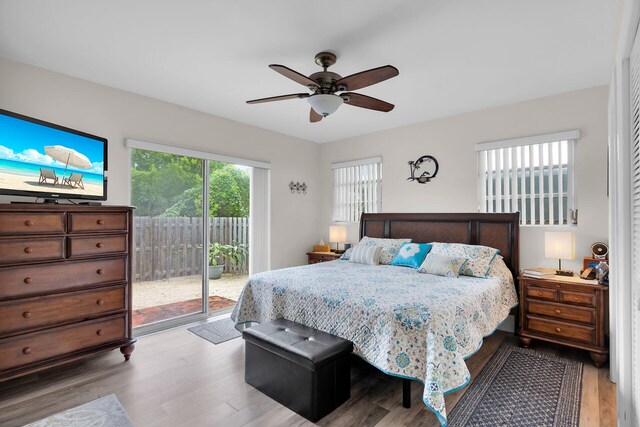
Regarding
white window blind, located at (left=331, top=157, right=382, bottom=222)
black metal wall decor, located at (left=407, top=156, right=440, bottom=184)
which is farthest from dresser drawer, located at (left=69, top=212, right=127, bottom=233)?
black metal wall decor, located at (left=407, top=156, right=440, bottom=184)

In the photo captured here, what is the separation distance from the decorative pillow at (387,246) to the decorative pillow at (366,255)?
0.09 meters

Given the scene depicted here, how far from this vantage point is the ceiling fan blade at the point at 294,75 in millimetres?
2223

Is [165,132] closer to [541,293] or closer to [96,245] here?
[96,245]

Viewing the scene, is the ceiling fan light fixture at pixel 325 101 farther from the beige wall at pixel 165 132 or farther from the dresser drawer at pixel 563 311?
the dresser drawer at pixel 563 311

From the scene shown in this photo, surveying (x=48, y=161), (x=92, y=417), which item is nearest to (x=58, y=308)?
(x=92, y=417)

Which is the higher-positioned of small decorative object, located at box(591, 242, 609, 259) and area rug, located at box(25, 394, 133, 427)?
small decorative object, located at box(591, 242, 609, 259)

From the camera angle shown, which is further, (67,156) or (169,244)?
(169,244)

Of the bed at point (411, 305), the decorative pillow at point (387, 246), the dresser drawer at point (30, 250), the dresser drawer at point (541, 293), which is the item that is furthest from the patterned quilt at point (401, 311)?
the dresser drawer at point (30, 250)

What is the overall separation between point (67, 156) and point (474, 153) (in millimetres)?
4470

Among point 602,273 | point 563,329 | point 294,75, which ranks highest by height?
point 294,75

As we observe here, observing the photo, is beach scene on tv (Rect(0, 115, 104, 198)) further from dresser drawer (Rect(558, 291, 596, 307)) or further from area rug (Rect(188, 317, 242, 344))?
dresser drawer (Rect(558, 291, 596, 307))

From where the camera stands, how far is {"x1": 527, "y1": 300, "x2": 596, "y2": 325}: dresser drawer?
116 inches

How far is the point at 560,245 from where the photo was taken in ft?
10.6

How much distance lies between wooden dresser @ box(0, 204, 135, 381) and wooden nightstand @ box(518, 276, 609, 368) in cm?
394
